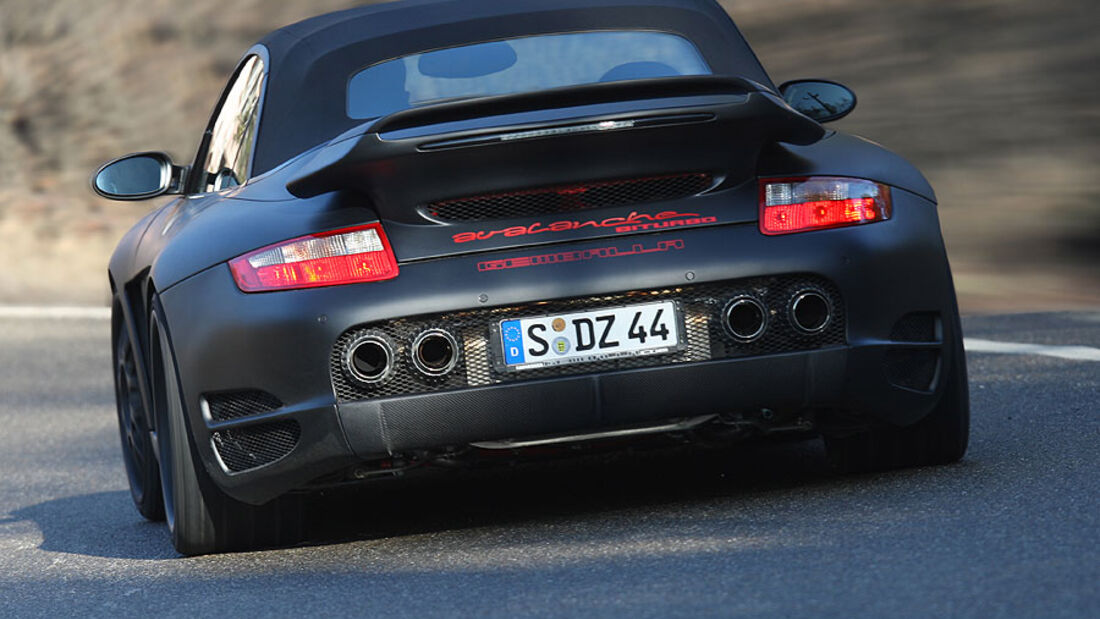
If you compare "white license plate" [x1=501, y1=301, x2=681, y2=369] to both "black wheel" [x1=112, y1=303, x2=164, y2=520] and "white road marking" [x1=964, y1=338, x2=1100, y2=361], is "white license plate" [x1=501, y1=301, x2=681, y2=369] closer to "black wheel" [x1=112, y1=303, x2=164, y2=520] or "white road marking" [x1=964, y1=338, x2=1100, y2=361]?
"black wheel" [x1=112, y1=303, x2=164, y2=520]

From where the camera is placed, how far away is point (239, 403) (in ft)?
14.7

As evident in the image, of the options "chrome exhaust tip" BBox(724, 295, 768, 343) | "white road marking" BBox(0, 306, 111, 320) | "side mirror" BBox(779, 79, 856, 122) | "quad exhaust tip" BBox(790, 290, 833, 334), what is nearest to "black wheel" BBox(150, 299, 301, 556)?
"chrome exhaust tip" BBox(724, 295, 768, 343)

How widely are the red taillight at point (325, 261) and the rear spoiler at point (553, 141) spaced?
0.10 m

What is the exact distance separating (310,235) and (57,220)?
14.3 meters

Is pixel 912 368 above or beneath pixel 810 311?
beneath

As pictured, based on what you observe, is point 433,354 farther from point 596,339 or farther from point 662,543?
point 662,543

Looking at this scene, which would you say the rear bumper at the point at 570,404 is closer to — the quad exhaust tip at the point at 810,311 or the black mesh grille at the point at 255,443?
the quad exhaust tip at the point at 810,311

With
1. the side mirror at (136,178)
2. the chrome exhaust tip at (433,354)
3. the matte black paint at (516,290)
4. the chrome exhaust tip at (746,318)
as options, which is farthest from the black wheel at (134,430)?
the chrome exhaust tip at (746,318)

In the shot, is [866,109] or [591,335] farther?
[866,109]

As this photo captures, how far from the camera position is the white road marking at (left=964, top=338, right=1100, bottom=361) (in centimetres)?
750

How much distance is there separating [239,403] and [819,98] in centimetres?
217

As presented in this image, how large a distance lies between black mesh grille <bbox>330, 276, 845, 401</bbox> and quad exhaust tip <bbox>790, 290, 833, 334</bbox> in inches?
0.8

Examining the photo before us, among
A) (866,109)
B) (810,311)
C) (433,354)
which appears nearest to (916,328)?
(810,311)

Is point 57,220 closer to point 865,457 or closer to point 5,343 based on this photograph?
point 5,343
